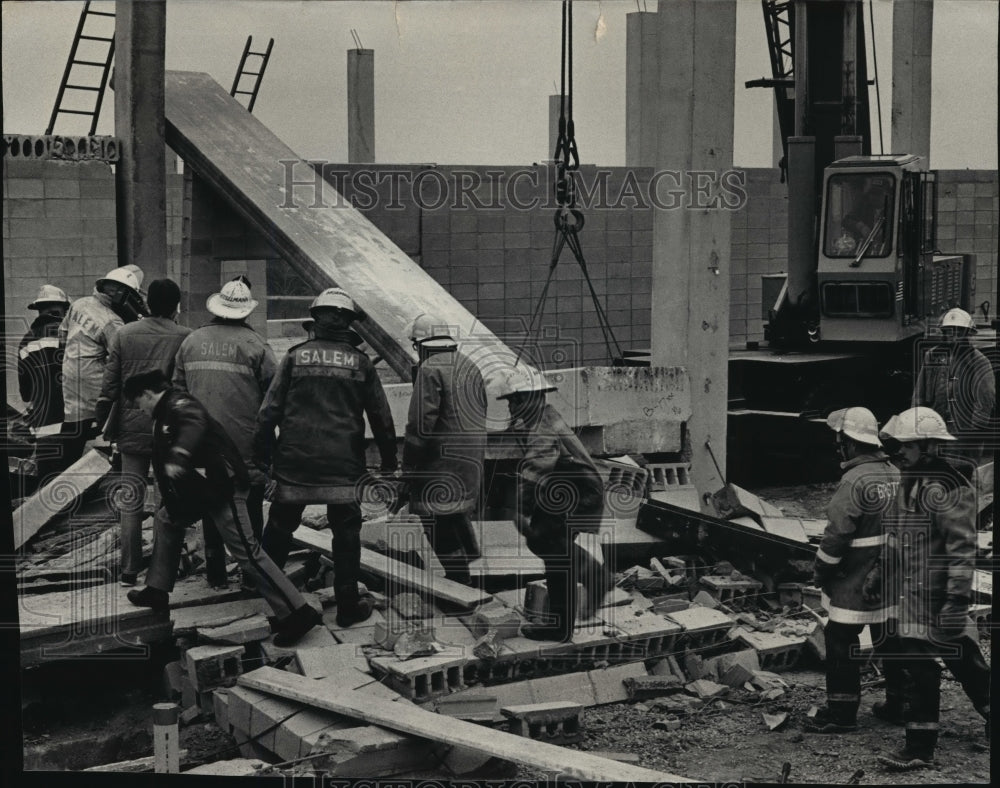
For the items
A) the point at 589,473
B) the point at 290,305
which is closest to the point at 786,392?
the point at 589,473

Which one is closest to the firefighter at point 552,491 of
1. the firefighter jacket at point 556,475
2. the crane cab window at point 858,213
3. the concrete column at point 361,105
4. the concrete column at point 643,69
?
the firefighter jacket at point 556,475

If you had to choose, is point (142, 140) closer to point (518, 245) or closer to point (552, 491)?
point (552, 491)

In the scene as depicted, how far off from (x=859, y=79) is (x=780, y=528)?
652cm

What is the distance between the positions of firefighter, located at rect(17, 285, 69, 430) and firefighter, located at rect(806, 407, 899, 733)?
5.48 meters

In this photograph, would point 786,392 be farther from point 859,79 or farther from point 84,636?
point 84,636

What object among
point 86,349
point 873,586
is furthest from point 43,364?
point 873,586

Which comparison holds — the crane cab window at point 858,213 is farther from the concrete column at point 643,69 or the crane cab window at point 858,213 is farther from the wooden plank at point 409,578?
the wooden plank at point 409,578

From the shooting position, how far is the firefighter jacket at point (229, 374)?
7.05 metres

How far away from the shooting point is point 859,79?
524 inches

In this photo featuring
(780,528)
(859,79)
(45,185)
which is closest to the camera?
(780,528)

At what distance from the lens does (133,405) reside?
7.19m

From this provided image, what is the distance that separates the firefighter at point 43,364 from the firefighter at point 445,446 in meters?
2.97

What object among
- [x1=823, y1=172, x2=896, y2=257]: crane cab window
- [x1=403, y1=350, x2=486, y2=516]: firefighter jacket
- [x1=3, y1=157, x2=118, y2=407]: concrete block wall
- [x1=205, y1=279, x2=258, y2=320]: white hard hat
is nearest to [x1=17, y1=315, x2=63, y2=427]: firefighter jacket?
[x1=3, y1=157, x2=118, y2=407]: concrete block wall

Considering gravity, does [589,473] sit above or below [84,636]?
above
